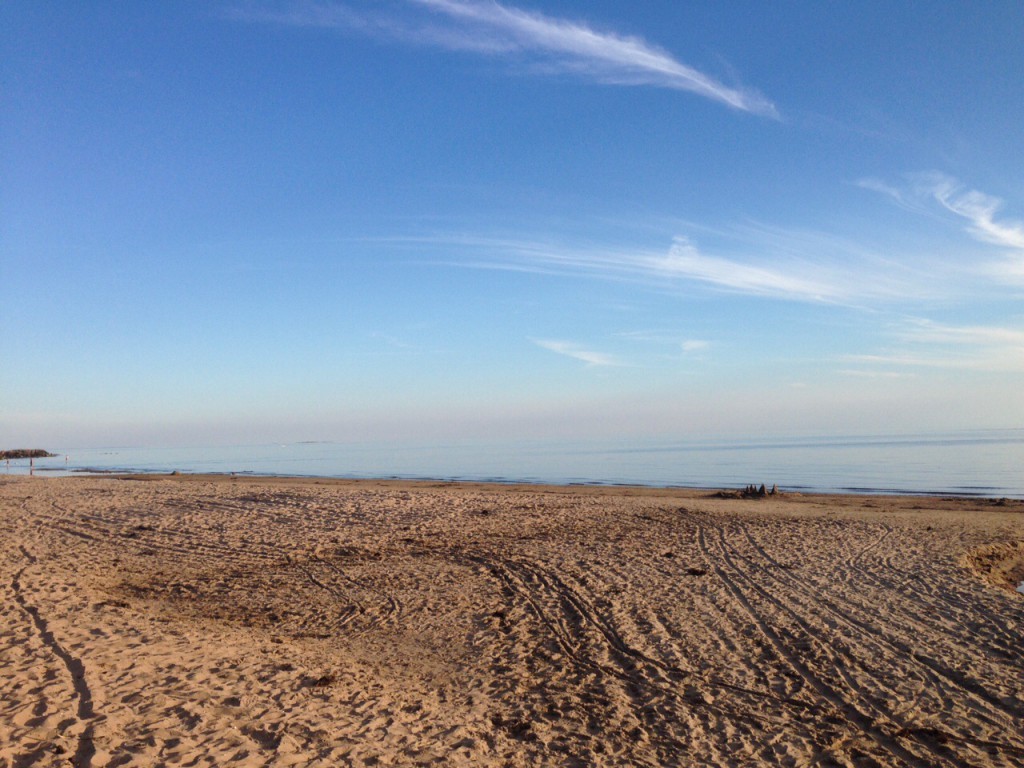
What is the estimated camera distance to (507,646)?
8586 mm

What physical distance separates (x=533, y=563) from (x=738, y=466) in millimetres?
38641

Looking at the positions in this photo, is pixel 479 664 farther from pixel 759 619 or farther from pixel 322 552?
pixel 322 552

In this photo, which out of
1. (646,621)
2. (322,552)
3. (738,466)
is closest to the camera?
(646,621)

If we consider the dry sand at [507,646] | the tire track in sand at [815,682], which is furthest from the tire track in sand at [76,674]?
the tire track in sand at [815,682]

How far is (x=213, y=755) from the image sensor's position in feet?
16.9

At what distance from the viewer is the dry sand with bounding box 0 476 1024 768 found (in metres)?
5.75

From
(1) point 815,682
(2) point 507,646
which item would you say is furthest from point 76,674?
(1) point 815,682

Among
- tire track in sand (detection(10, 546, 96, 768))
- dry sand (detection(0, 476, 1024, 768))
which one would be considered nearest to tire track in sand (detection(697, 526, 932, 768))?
dry sand (detection(0, 476, 1024, 768))

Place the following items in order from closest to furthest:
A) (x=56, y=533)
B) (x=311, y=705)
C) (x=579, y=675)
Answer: (x=311, y=705)
(x=579, y=675)
(x=56, y=533)

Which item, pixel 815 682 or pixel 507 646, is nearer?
pixel 815 682

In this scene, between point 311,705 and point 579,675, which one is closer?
point 311,705

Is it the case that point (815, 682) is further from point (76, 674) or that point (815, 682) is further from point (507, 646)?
point (76, 674)

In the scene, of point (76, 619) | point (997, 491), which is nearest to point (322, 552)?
point (76, 619)

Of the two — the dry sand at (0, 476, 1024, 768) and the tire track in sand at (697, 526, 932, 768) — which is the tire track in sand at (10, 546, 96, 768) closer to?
the dry sand at (0, 476, 1024, 768)
